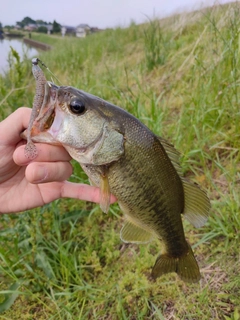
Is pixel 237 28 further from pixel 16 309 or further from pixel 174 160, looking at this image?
pixel 16 309

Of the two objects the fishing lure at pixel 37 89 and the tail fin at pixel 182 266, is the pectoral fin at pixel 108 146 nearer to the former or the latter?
the fishing lure at pixel 37 89

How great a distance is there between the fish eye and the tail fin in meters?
1.02

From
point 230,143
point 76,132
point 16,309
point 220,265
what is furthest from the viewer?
point 230,143

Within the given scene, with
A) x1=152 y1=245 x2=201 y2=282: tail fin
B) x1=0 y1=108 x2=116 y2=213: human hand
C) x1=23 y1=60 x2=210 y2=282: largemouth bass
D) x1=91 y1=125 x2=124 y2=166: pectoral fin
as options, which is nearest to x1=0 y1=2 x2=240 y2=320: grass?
x1=152 y1=245 x2=201 y2=282: tail fin

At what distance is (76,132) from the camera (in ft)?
4.54

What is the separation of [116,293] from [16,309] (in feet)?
2.61

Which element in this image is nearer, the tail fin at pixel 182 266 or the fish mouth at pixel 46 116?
the fish mouth at pixel 46 116

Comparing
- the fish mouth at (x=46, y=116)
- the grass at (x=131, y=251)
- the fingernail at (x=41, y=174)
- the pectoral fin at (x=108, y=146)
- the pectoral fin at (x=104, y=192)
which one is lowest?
the grass at (x=131, y=251)

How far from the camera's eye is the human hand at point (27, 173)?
57.4 inches

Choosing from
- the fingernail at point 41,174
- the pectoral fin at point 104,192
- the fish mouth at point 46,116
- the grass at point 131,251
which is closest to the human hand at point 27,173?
the fingernail at point 41,174

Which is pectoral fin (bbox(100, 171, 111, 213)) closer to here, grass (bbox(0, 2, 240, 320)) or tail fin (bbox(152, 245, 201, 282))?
tail fin (bbox(152, 245, 201, 282))

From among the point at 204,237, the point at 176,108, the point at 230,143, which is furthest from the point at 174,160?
the point at 176,108

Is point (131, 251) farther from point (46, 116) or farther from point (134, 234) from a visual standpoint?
point (46, 116)

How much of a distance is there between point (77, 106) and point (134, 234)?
0.87m
